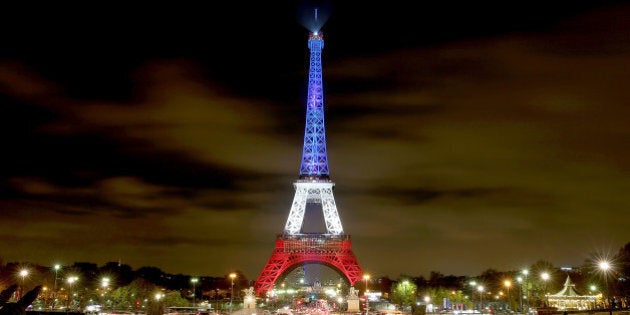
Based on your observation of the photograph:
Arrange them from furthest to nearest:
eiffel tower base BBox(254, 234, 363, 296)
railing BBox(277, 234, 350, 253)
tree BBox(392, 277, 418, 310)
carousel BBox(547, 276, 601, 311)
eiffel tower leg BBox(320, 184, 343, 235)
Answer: eiffel tower leg BBox(320, 184, 343, 235) < railing BBox(277, 234, 350, 253) < eiffel tower base BBox(254, 234, 363, 296) < tree BBox(392, 277, 418, 310) < carousel BBox(547, 276, 601, 311)

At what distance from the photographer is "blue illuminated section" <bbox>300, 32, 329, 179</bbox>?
103 meters

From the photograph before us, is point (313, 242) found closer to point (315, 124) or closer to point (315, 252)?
point (315, 252)

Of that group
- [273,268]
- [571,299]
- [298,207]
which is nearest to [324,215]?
[298,207]

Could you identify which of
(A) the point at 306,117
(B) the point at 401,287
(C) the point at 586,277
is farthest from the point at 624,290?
(A) the point at 306,117

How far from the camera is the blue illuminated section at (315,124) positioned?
4065 inches

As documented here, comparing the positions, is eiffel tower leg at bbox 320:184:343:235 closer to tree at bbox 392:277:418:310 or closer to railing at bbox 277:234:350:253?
railing at bbox 277:234:350:253

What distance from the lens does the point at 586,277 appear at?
7512 centimetres

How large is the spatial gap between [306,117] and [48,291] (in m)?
51.8

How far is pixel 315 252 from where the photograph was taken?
314ft

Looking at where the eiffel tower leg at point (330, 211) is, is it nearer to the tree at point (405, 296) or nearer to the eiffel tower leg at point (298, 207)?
the eiffel tower leg at point (298, 207)

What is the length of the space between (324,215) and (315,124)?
1676cm

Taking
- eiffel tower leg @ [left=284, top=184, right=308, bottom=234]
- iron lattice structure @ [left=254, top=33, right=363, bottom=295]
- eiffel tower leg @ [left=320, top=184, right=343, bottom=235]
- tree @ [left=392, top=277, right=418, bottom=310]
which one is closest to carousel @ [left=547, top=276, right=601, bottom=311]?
tree @ [left=392, top=277, right=418, bottom=310]

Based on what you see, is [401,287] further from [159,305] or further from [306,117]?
[159,305]

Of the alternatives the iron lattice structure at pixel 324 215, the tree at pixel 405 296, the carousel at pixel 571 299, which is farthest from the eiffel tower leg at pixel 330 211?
the carousel at pixel 571 299
